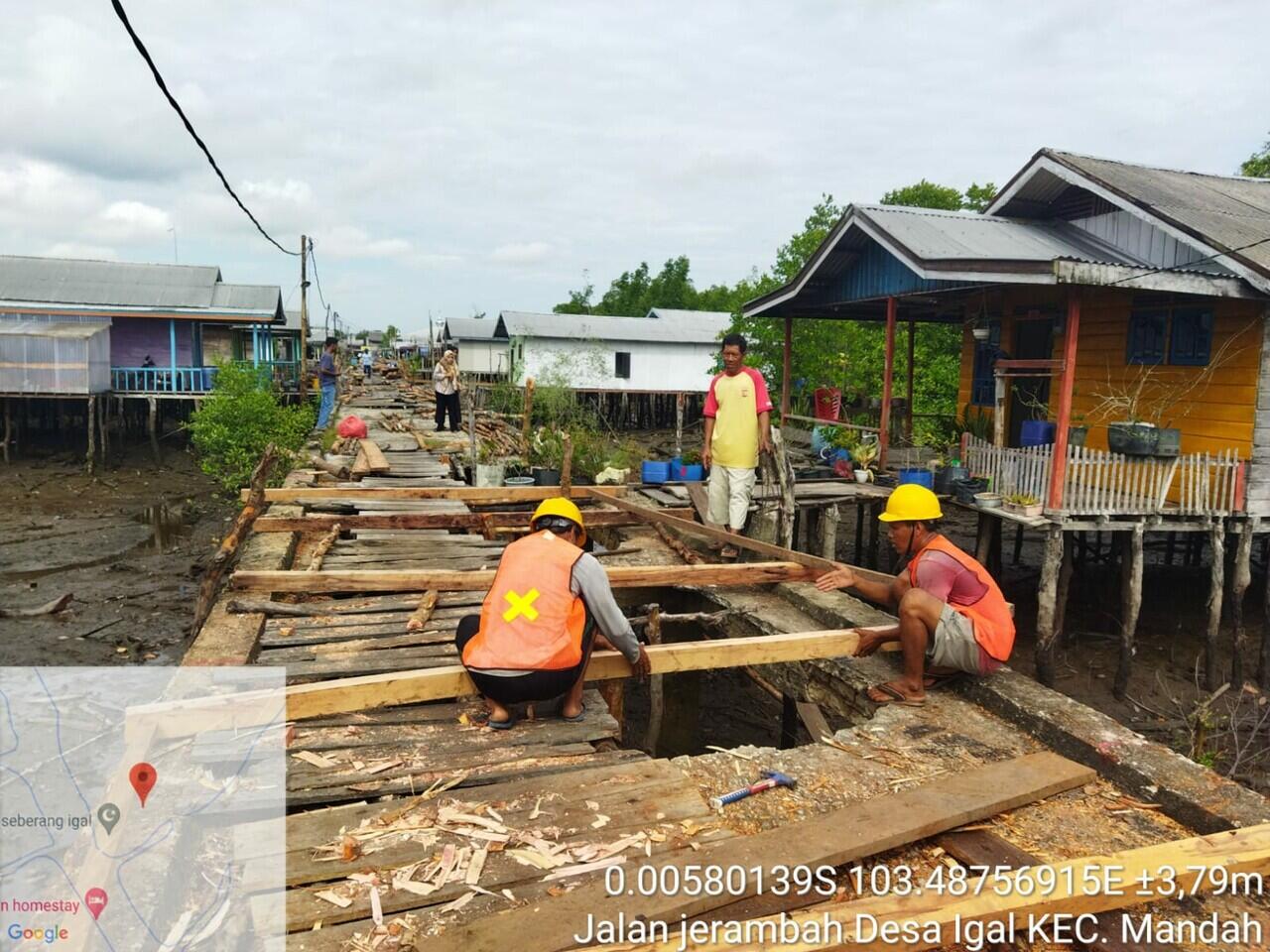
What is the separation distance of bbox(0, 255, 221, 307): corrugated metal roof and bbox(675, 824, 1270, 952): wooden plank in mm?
30782

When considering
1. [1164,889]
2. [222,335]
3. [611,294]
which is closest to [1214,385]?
[1164,889]

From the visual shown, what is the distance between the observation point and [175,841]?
304 cm

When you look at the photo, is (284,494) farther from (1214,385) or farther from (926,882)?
(1214,385)

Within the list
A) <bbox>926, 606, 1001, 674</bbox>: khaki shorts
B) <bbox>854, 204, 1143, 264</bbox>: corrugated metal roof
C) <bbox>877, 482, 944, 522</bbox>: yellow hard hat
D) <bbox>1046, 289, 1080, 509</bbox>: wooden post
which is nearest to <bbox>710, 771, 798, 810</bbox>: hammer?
<bbox>926, 606, 1001, 674</bbox>: khaki shorts

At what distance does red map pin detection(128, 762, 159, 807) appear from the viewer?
10.7 feet

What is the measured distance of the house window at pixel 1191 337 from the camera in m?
10.3

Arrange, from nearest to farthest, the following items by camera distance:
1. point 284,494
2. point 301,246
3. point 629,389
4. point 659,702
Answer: point 659,702 < point 284,494 < point 301,246 < point 629,389

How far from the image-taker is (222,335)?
31656 millimetres

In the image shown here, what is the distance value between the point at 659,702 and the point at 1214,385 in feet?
27.2

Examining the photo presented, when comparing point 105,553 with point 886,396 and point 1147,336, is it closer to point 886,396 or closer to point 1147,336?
point 886,396

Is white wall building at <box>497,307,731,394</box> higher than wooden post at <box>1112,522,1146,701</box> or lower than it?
higher

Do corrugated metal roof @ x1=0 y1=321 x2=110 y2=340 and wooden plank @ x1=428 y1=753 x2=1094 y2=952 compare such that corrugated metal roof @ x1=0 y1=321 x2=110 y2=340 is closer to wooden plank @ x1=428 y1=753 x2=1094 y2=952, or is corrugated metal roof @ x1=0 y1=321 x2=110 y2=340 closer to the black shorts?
the black shorts

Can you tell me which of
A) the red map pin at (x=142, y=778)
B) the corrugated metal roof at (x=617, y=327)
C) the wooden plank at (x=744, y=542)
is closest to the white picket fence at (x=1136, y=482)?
the wooden plank at (x=744, y=542)

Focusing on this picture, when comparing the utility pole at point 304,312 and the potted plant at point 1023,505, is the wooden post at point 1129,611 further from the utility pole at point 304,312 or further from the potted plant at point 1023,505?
the utility pole at point 304,312
